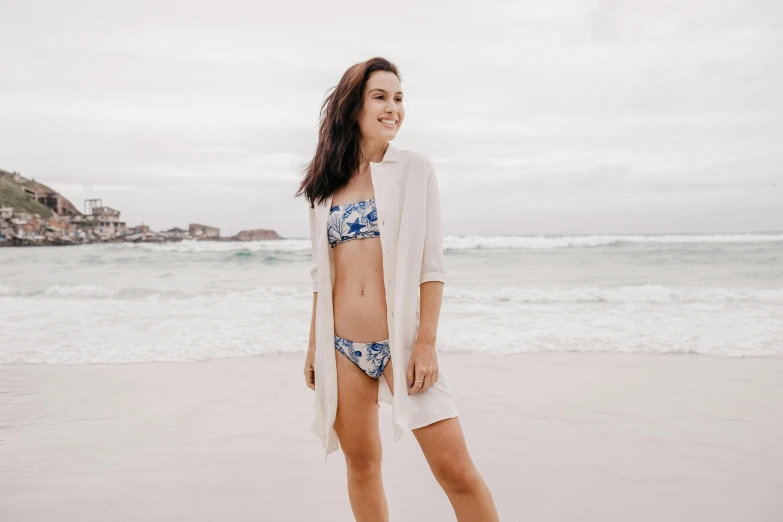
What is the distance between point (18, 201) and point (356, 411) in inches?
1390

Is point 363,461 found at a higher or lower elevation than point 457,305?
higher

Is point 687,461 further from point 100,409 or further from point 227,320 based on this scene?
point 227,320

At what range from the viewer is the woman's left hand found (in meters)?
2.09

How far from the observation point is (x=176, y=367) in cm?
657

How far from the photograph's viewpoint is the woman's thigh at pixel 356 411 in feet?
7.55

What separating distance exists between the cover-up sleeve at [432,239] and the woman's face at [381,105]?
0.22m

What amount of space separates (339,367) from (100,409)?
367cm

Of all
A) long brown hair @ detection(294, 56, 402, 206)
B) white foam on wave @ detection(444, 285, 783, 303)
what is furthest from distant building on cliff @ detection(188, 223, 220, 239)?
long brown hair @ detection(294, 56, 402, 206)

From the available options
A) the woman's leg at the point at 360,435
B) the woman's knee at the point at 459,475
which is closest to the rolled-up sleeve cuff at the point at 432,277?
the woman's leg at the point at 360,435

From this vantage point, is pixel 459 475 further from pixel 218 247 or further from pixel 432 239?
pixel 218 247

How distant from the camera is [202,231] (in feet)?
107

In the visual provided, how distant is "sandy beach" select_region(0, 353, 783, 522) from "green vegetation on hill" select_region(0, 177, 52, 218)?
28398 millimetres

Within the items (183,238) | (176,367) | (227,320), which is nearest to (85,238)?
(183,238)

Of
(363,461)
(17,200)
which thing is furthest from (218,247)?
(363,461)
